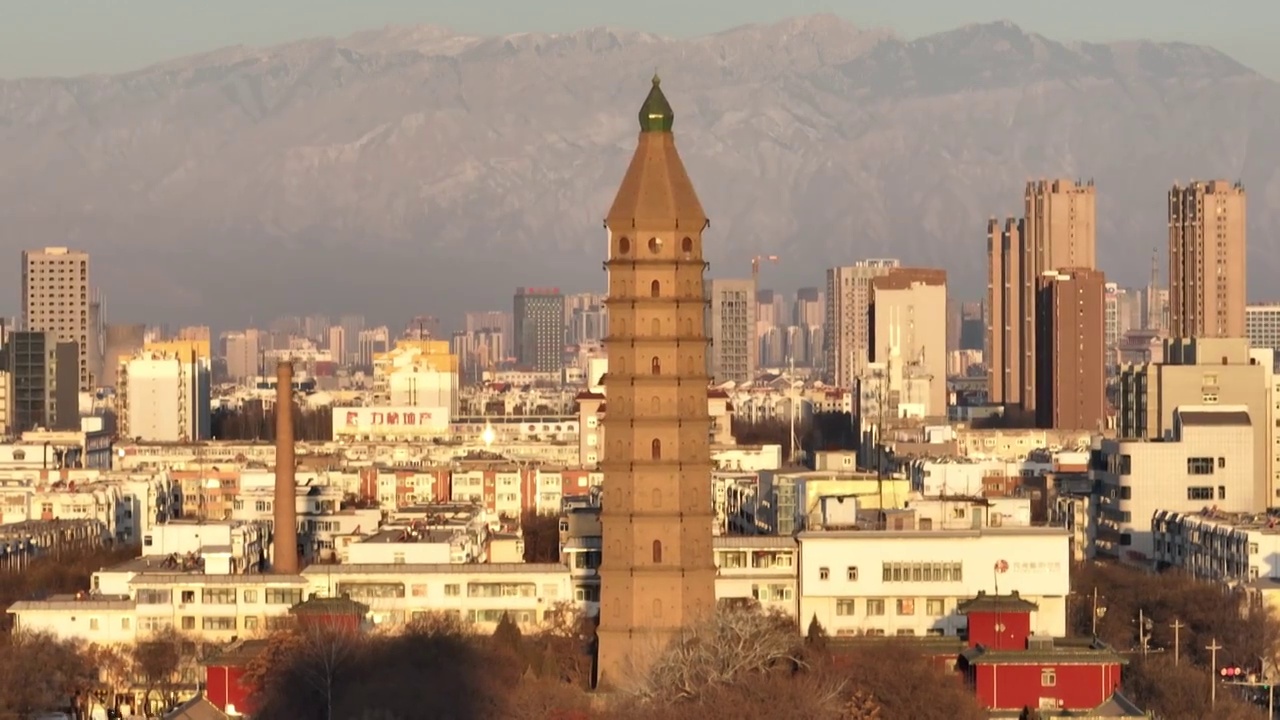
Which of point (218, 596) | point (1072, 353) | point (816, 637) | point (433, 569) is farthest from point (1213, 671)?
point (1072, 353)

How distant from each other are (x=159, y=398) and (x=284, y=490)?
7591 cm

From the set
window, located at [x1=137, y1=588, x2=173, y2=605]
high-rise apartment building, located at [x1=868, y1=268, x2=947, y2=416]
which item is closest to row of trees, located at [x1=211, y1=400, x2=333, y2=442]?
high-rise apartment building, located at [x1=868, y1=268, x2=947, y2=416]

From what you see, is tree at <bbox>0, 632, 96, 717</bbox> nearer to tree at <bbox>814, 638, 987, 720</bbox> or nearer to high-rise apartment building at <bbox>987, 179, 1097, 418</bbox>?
tree at <bbox>814, 638, 987, 720</bbox>

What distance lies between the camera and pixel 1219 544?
65.2 m

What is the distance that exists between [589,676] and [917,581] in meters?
6.92

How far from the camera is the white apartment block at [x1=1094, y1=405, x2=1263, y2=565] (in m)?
73.5

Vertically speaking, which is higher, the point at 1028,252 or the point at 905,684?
the point at 1028,252

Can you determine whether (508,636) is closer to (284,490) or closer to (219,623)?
(219,623)

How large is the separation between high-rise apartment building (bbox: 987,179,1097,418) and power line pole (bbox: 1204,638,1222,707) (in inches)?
4266

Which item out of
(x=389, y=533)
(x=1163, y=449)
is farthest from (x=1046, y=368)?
(x=389, y=533)

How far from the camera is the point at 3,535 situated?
2842 inches

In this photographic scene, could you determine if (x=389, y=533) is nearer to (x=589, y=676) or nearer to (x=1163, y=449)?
(x=589, y=676)

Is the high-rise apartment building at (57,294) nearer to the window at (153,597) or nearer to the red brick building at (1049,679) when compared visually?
the window at (153,597)

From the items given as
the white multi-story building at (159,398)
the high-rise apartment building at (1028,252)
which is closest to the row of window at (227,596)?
the white multi-story building at (159,398)
